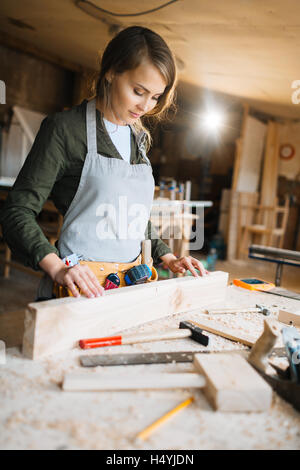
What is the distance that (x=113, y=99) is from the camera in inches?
53.5

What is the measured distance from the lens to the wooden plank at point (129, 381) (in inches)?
32.0

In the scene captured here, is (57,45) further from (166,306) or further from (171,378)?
(171,378)

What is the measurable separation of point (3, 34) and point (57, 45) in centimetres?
81

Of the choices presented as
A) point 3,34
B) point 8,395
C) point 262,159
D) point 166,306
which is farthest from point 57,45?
point 8,395

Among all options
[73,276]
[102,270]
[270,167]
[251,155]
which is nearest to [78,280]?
[73,276]

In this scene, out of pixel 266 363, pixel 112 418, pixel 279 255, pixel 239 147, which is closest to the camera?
pixel 112 418

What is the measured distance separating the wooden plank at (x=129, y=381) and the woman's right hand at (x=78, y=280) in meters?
0.25

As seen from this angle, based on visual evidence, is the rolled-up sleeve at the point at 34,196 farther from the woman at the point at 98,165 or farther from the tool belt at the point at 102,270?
the tool belt at the point at 102,270

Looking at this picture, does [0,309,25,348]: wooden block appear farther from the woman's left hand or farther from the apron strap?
the apron strap

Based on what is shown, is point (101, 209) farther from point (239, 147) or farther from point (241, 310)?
point (239, 147)

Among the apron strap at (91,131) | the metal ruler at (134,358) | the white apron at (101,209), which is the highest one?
the apron strap at (91,131)

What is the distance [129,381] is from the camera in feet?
2.73

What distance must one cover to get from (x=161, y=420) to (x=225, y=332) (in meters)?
0.54

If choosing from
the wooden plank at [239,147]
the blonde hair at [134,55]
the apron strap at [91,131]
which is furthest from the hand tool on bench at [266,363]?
the wooden plank at [239,147]
